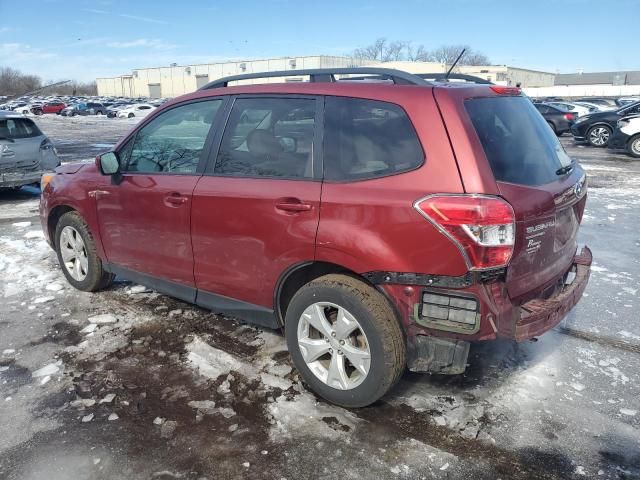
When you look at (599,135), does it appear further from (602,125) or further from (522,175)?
(522,175)

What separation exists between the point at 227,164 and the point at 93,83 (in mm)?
146569

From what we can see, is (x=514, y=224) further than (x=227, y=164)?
No

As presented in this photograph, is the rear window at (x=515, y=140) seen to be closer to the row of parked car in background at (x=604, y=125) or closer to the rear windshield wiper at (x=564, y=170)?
the rear windshield wiper at (x=564, y=170)

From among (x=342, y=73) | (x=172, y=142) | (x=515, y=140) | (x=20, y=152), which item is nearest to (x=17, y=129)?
(x=20, y=152)

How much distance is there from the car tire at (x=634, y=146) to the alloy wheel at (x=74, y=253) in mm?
15524

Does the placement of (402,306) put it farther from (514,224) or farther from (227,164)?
(227,164)

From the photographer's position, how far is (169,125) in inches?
155

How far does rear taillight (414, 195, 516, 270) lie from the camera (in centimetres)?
246

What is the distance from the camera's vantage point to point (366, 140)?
9.28ft

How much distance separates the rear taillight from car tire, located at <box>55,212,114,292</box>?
3.34m

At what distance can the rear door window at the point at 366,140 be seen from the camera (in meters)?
2.69

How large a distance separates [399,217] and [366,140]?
516 millimetres

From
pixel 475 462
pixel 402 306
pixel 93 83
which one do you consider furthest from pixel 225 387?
pixel 93 83

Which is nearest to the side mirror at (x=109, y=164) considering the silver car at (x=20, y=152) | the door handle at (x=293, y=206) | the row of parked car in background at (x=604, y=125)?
the door handle at (x=293, y=206)
